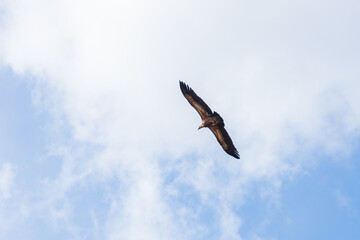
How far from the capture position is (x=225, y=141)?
48.1 meters

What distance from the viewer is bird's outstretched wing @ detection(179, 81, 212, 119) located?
149 feet

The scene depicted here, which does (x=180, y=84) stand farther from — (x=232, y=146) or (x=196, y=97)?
(x=232, y=146)

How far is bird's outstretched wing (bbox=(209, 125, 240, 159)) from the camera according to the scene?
47438 mm

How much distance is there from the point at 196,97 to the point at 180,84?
1.69m

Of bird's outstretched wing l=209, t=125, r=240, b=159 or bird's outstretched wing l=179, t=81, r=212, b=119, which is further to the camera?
bird's outstretched wing l=209, t=125, r=240, b=159

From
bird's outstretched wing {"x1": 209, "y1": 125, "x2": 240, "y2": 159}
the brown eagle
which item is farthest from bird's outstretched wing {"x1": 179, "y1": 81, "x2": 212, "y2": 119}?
bird's outstretched wing {"x1": 209, "y1": 125, "x2": 240, "y2": 159}

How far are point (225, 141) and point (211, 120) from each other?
119 inches

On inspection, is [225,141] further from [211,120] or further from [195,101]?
[195,101]

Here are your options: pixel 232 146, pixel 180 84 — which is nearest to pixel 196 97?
pixel 180 84

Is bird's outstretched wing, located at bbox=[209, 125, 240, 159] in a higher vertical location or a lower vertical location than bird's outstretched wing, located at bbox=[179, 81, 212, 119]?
lower

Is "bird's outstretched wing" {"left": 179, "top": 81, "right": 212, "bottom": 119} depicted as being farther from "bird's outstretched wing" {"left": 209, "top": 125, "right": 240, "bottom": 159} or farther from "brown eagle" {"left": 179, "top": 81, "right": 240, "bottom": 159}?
"bird's outstretched wing" {"left": 209, "top": 125, "right": 240, "bottom": 159}

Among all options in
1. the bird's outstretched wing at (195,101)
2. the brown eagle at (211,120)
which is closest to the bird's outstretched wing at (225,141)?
the brown eagle at (211,120)

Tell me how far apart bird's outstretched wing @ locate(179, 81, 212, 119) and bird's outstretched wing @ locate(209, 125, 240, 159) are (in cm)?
184

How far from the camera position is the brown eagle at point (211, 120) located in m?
45.4
